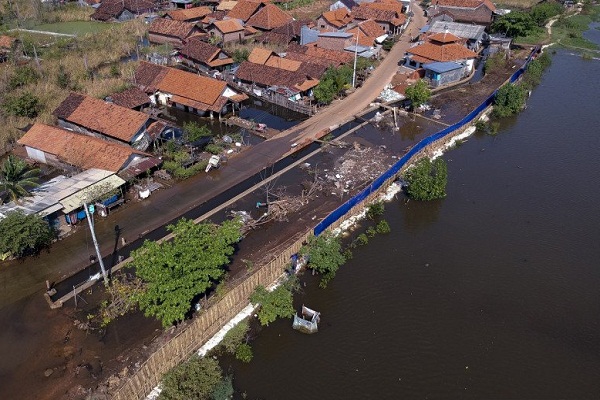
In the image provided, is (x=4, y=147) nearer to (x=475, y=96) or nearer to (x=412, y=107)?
(x=412, y=107)

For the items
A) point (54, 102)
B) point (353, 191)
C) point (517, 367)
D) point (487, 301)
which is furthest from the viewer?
point (54, 102)

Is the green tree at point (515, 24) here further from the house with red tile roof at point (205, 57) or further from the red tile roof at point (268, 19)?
the house with red tile roof at point (205, 57)

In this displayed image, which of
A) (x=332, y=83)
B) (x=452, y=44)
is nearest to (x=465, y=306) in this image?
(x=332, y=83)

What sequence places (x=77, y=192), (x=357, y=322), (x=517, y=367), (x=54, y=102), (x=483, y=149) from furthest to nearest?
(x=54, y=102), (x=483, y=149), (x=77, y=192), (x=357, y=322), (x=517, y=367)

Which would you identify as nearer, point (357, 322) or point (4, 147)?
point (357, 322)

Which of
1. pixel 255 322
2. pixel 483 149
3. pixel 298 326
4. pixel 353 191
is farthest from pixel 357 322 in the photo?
pixel 483 149

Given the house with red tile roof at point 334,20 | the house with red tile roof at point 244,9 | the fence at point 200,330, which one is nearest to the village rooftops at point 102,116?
the fence at point 200,330

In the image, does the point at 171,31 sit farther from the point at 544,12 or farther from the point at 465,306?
the point at 544,12
